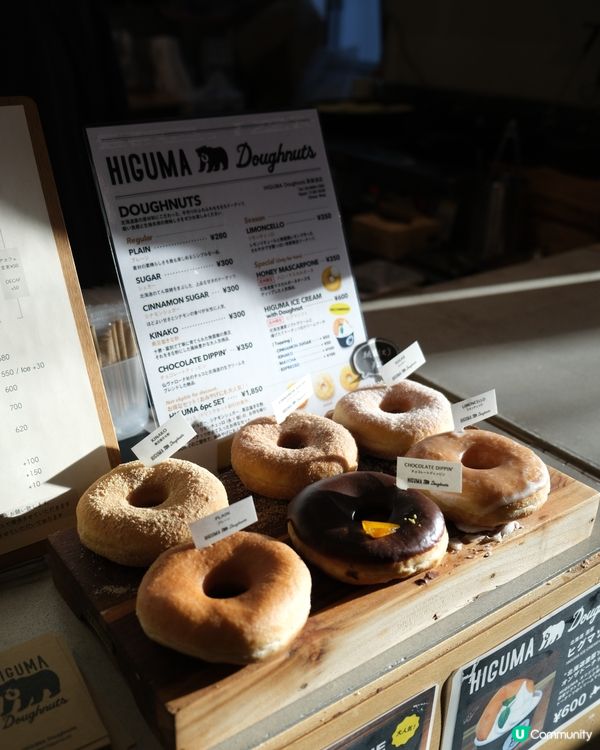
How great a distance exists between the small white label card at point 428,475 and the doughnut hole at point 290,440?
0.69 ft

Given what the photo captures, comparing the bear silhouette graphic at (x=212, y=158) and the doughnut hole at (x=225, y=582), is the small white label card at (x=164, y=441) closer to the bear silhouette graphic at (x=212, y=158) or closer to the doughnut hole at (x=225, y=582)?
the doughnut hole at (x=225, y=582)

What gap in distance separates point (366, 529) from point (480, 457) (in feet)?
0.95

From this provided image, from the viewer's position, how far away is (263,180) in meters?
1.23

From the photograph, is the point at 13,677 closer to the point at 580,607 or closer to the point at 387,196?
the point at 580,607

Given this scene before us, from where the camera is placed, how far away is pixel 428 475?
940 mm

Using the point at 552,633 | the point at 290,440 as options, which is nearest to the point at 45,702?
the point at 290,440

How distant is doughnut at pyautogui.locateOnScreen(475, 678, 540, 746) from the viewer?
1050mm

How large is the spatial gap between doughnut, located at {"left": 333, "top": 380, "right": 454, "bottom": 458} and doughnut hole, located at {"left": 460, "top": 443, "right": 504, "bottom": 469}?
67 millimetres

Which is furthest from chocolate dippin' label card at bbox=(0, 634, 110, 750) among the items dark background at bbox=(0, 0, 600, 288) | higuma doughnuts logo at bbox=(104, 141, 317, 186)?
dark background at bbox=(0, 0, 600, 288)

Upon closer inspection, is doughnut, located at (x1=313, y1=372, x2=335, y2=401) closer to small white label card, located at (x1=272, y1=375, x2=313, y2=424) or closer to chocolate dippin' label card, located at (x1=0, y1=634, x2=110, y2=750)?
small white label card, located at (x1=272, y1=375, x2=313, y2=424)

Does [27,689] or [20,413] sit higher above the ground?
[20,413]

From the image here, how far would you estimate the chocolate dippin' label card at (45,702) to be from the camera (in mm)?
761

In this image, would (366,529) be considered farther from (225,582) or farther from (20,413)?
(20,413)
